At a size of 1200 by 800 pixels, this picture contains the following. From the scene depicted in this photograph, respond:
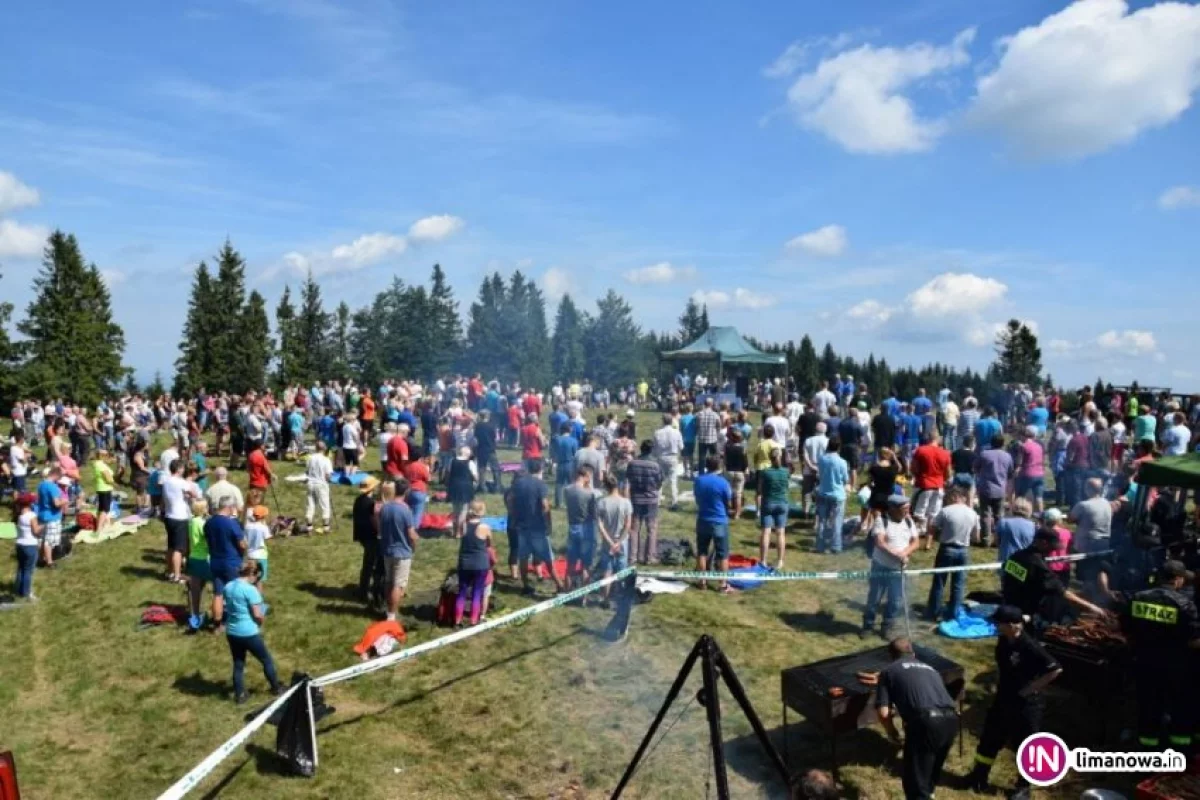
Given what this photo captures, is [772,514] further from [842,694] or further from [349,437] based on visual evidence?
[349,437]

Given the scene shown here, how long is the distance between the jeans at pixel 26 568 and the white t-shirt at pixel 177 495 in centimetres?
190

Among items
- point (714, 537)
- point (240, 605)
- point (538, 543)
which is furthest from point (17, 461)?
point (714, 537)

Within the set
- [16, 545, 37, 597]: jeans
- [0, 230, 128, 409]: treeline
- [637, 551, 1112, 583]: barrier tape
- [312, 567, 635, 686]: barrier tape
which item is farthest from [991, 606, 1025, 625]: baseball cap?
[0, 230, 128, 409]: treeline

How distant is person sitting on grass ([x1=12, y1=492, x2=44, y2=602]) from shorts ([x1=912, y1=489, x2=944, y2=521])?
44.1 feet

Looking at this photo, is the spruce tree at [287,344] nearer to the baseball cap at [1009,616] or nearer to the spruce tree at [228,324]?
the spruce tree at [228,324]

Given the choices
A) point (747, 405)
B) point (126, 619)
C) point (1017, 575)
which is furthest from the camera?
point (747, 405)

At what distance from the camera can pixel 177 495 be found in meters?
12.0

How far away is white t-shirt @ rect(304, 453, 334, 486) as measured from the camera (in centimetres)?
1395

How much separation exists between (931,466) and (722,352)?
19.4 meters

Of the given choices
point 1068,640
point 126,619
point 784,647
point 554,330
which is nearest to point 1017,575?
point 1068,640

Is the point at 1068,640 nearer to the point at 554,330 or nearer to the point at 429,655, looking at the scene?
the point at 429,655

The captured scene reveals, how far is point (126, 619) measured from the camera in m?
11.0

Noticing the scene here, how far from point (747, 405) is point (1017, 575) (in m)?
26.8

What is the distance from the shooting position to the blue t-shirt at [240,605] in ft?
26.3
